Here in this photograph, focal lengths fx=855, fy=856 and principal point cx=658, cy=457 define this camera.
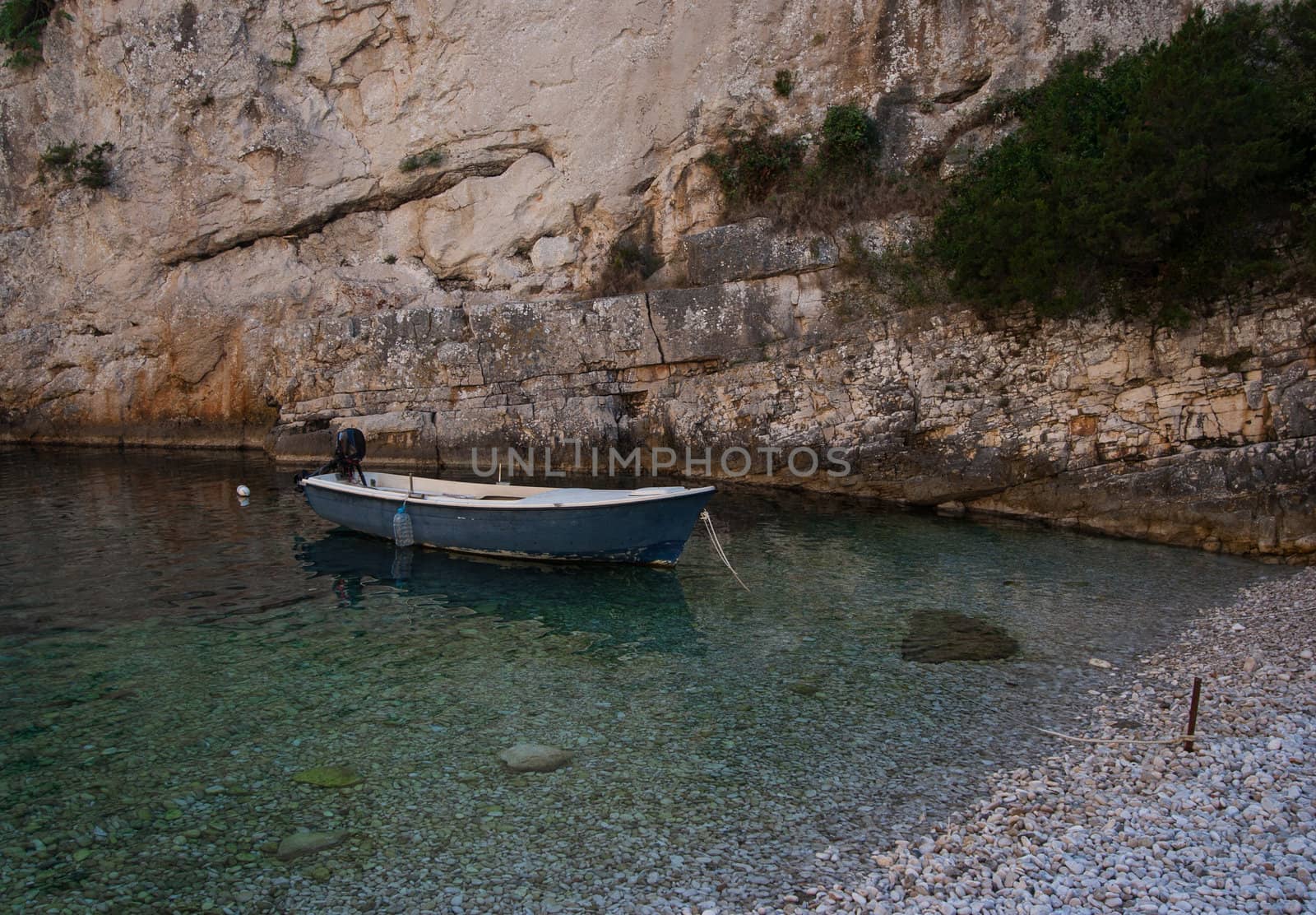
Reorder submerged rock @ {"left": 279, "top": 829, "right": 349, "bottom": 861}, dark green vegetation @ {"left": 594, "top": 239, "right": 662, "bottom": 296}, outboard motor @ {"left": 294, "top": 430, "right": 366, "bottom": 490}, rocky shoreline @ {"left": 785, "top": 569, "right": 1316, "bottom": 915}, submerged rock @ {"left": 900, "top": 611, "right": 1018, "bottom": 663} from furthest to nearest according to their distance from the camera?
dark green vegetation @ {"left": 594, "top": 239, "right": 662, "bottom": 296} < outboard motor @ {"left": 294, "top": 430, "right": 366, "bottom": 490} < submerged rock @ {"left": 900, "top": 611, "right": 1018, "bottom": 663} < submerged rock @ {"left": 279, "top": 829, "right": 349, "bottom": 861} < rocky shoreline @ {"left": 785, "top": 569, "right": 1316, "bottom": 915}

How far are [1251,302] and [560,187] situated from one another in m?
15.1

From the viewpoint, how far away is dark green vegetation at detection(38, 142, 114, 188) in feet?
77.9

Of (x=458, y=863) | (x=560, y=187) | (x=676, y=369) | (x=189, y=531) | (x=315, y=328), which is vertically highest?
(x=560, y=187)

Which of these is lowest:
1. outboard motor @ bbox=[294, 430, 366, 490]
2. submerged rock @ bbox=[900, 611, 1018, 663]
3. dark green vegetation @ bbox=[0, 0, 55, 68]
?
submerged rock @ bbox=[900, 611, 1018, 663]

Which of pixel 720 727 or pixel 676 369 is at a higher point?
pixel 676 369

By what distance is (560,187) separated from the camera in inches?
853

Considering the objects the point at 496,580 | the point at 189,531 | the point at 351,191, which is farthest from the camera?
the point at 351,191

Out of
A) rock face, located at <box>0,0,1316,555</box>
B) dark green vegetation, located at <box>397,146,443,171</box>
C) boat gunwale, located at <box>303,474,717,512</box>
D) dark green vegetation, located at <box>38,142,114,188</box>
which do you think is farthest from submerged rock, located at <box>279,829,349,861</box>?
dark green vegetation, located at <box>38,142,114,188</box>

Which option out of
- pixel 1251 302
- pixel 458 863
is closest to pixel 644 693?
pixel 458 863

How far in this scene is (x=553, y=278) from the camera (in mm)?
21750

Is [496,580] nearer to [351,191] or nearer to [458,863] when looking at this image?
[458,863]

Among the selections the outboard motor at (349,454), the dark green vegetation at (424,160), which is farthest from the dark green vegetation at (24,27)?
the outboard motor at (349,454)

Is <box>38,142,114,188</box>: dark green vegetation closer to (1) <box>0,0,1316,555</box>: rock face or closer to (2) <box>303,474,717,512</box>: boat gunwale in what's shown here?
(1) <box>0,0,1316,555</box>: rock face

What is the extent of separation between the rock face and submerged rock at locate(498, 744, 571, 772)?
404 inches
